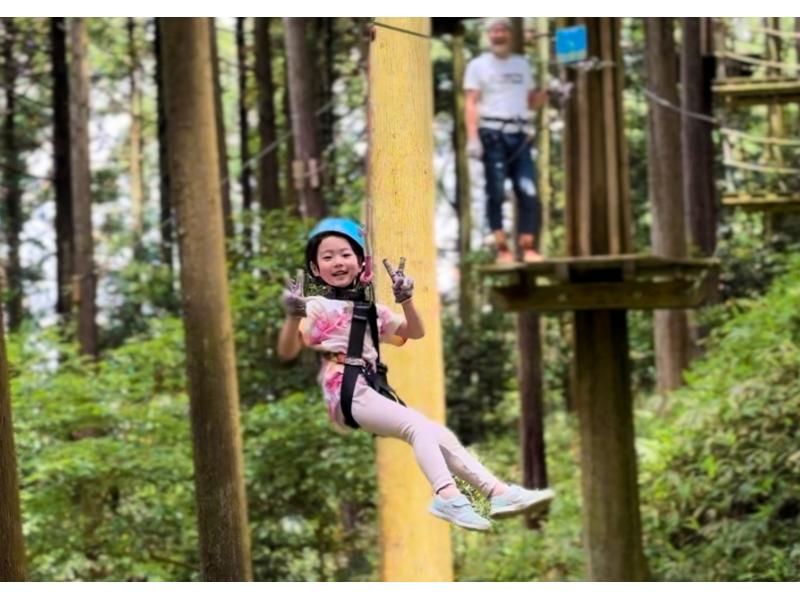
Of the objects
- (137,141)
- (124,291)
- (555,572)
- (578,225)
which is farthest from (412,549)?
(137,141)

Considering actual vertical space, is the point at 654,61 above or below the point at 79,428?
above

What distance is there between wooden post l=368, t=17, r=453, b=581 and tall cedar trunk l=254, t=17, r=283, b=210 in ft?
34.5

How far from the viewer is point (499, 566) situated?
10438mm

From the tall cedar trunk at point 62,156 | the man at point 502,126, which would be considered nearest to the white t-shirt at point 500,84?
the man at point 502,126

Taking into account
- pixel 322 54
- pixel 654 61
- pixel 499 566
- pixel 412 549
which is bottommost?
pixel 499 566

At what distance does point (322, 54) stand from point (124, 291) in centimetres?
506

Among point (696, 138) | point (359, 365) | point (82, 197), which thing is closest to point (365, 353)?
point (359, 365)

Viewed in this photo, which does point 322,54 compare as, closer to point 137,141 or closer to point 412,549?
point 137,141

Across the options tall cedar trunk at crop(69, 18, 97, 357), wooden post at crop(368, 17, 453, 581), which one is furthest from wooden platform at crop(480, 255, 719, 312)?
tall cedar trunk at crop(69, 18, 97, 357)

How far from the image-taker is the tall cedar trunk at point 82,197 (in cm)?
1378

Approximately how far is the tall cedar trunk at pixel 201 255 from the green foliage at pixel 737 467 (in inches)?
151

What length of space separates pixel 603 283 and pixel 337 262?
13.0 feet

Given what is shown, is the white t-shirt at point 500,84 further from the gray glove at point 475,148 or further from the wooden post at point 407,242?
the wooden post at point 407,242

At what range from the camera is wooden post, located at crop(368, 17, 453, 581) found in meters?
4.27
